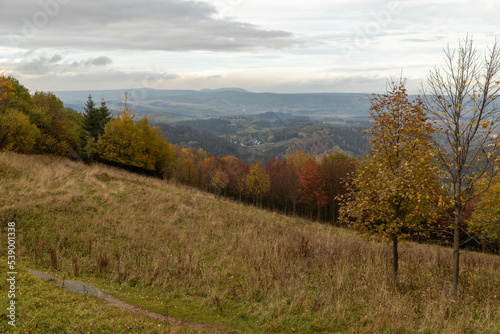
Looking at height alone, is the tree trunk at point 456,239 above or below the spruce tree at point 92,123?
below

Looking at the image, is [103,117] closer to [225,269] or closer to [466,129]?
[225,269]

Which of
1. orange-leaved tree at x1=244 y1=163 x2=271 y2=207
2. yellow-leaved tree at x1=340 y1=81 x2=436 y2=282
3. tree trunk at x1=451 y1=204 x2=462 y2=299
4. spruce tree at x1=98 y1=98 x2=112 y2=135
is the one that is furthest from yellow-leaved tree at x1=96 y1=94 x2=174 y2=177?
tree trunk at x1=451 y1=204 x2=462 y2=299

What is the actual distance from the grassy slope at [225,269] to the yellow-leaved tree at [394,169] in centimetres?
248

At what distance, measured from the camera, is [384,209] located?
1119cm

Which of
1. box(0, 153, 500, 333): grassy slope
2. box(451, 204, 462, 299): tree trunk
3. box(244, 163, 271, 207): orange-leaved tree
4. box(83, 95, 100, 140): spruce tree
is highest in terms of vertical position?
box(83, 95, 100, 140): spruce tree

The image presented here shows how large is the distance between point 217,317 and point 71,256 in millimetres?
7944

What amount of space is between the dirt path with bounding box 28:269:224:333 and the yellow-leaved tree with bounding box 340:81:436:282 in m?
7.08

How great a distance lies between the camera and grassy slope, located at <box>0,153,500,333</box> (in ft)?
30.5

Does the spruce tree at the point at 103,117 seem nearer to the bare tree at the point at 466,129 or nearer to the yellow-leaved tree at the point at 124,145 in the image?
the yellow-leaved tree at the point at 124,145

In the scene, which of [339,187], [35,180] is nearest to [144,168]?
[35,180]

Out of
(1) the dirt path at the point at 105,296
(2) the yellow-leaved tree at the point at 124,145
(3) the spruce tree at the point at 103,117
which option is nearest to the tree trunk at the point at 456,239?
(1) the dirt path at the point at 105,296

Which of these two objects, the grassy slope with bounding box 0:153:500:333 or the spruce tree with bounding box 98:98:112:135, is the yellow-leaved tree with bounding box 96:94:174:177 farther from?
the grassy slope with bounding box 0:153:500:333

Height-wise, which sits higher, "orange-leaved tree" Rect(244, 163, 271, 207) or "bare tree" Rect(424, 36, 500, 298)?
"bare tree" Rect(424, 36, 500, 298)

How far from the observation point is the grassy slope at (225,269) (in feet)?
30.5
